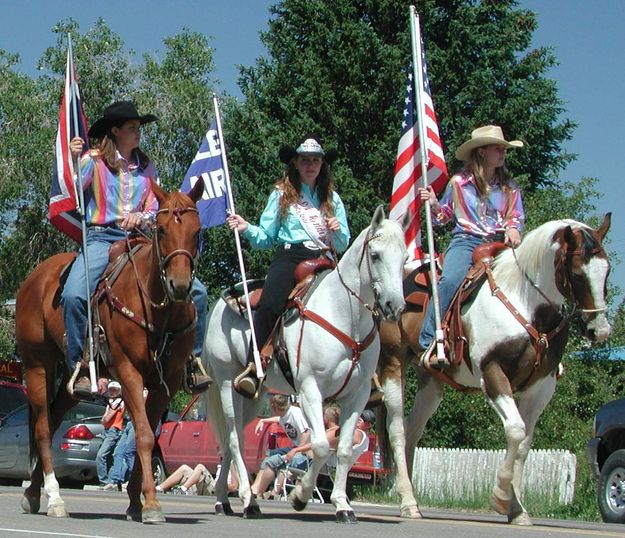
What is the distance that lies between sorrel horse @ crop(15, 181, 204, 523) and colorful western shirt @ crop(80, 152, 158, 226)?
0.66 meters

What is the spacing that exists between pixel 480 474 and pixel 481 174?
7856 millimetres

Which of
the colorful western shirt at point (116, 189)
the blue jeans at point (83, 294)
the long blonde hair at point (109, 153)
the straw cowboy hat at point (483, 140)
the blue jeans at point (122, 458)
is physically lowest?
the blue jeans at point (122, 458)

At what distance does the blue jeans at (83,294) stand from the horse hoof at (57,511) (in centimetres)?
117

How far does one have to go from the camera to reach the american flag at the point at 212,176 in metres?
15.4

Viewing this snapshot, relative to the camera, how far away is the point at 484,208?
45.9 feet

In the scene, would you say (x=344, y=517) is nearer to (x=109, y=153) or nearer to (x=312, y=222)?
(x=312, y=222)

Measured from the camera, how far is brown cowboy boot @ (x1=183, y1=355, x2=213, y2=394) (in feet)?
40.4

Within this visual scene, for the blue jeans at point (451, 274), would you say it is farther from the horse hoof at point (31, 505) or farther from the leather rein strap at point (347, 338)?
the horse hoof at point (31, 505)

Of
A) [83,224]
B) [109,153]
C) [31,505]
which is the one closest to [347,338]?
[83,224]

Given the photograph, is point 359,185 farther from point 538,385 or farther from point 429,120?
point 538,385

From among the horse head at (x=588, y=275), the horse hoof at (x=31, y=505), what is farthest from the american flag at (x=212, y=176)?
the horse head at (x=588, y=275)

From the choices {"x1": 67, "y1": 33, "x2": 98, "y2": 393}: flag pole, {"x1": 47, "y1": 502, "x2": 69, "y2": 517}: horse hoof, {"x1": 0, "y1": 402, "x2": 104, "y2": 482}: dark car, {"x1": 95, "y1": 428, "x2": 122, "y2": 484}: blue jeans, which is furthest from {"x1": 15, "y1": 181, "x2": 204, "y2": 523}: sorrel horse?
{"x1": 0, "y1": 402, "x2": 104, "y2": 482}: dark car

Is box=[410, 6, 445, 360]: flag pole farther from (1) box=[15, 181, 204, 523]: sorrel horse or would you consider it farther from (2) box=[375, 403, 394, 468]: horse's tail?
(1) box=[15, 181, 204, 523]: sorrel horse

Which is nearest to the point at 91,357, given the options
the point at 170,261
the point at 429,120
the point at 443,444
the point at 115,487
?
the point at 170,261
